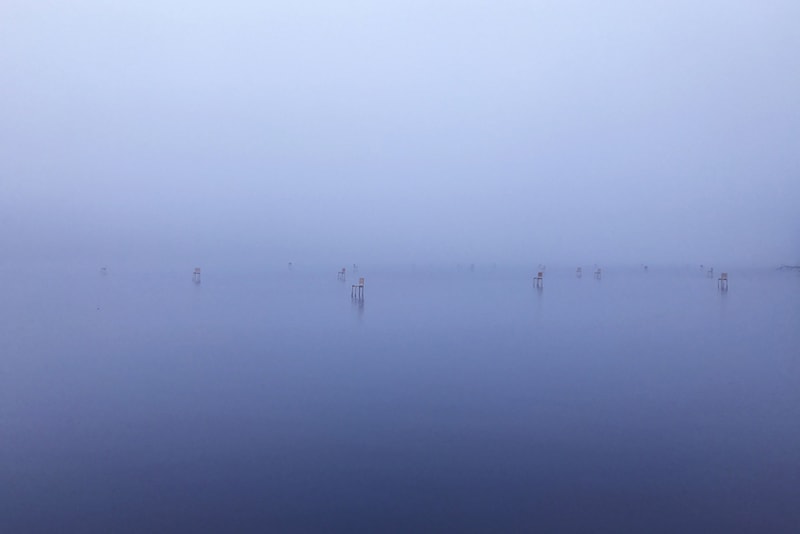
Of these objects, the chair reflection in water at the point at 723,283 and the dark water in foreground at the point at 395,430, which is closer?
the dark water in foreground at the point at 395,430

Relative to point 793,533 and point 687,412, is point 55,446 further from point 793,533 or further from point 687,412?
point 687,412

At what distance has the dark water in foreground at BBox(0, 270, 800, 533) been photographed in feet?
10.6

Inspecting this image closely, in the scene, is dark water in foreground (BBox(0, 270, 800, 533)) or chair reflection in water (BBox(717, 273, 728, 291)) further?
chair reflection in water (BBox(717, 273, 728, 291))

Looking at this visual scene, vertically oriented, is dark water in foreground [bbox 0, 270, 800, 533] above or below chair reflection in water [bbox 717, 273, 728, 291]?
below

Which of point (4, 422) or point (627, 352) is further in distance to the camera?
point (627, 352)

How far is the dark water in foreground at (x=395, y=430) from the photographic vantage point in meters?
3.22

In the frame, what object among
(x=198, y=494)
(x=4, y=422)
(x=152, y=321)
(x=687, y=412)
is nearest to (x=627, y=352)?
(x=687, y=412)

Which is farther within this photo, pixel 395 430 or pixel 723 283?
pixel 723 283

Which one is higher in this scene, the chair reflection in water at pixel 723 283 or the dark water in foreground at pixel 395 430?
the chair reflection in water at pixel 723 283

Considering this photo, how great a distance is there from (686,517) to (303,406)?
3.21 meters

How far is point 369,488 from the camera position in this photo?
351cm

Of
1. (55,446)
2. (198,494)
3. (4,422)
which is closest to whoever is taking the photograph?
(198,494)

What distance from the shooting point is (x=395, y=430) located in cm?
459

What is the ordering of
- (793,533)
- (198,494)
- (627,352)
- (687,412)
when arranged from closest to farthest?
1. (793,533)
2. (198,494)
3. (687,412)
4. (627,352)
